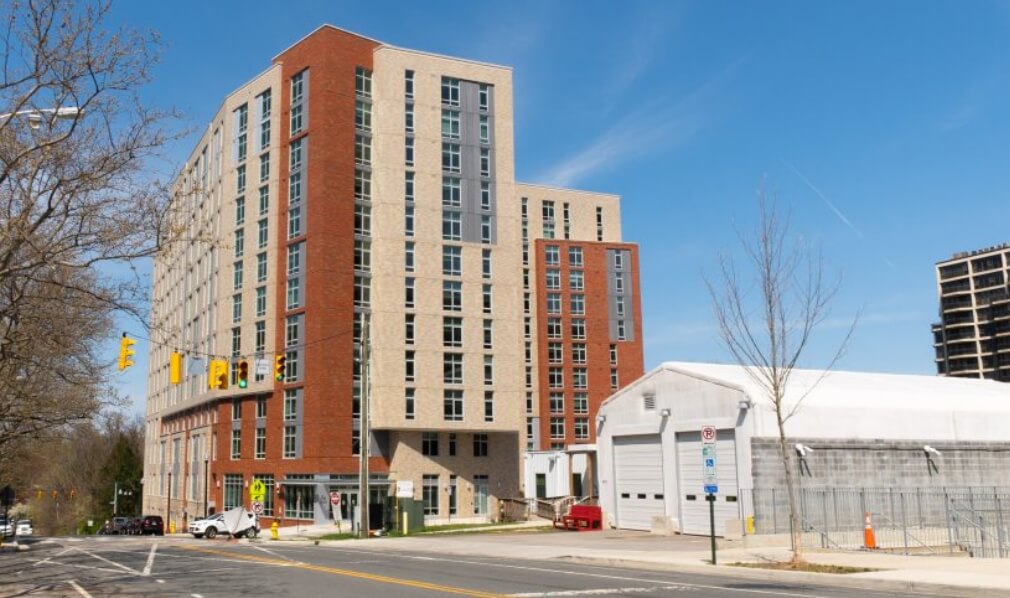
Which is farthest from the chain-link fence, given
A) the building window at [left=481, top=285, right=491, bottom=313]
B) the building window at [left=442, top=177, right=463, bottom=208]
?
the building window at [left=442, top=177, right=463, bottom=208]

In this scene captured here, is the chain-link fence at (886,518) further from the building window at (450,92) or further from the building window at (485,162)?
the building window at (450,92)

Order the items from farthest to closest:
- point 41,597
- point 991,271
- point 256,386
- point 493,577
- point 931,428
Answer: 1. point 991,271
2. point 256,386
3. point 931,428
4. point 493,577
5. point 41,597

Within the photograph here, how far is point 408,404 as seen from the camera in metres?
68.4

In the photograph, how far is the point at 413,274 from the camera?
230 ft

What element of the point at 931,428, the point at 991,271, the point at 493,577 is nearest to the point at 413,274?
the point at 931,428

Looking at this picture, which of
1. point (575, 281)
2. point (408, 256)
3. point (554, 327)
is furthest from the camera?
point (575, 281)

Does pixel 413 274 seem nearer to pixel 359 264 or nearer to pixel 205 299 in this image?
pixel 359 264

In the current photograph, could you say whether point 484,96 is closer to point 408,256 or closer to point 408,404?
point 408,256

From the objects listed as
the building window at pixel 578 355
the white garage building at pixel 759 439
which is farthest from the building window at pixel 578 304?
the white garage building at pixel 759 439

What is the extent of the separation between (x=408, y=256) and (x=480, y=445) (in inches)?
619

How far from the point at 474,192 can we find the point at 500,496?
23.9 m

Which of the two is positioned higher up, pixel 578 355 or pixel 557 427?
pixel 578 355

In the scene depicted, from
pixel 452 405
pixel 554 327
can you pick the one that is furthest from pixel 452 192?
pixel 554 327

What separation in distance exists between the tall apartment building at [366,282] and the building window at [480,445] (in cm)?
12
